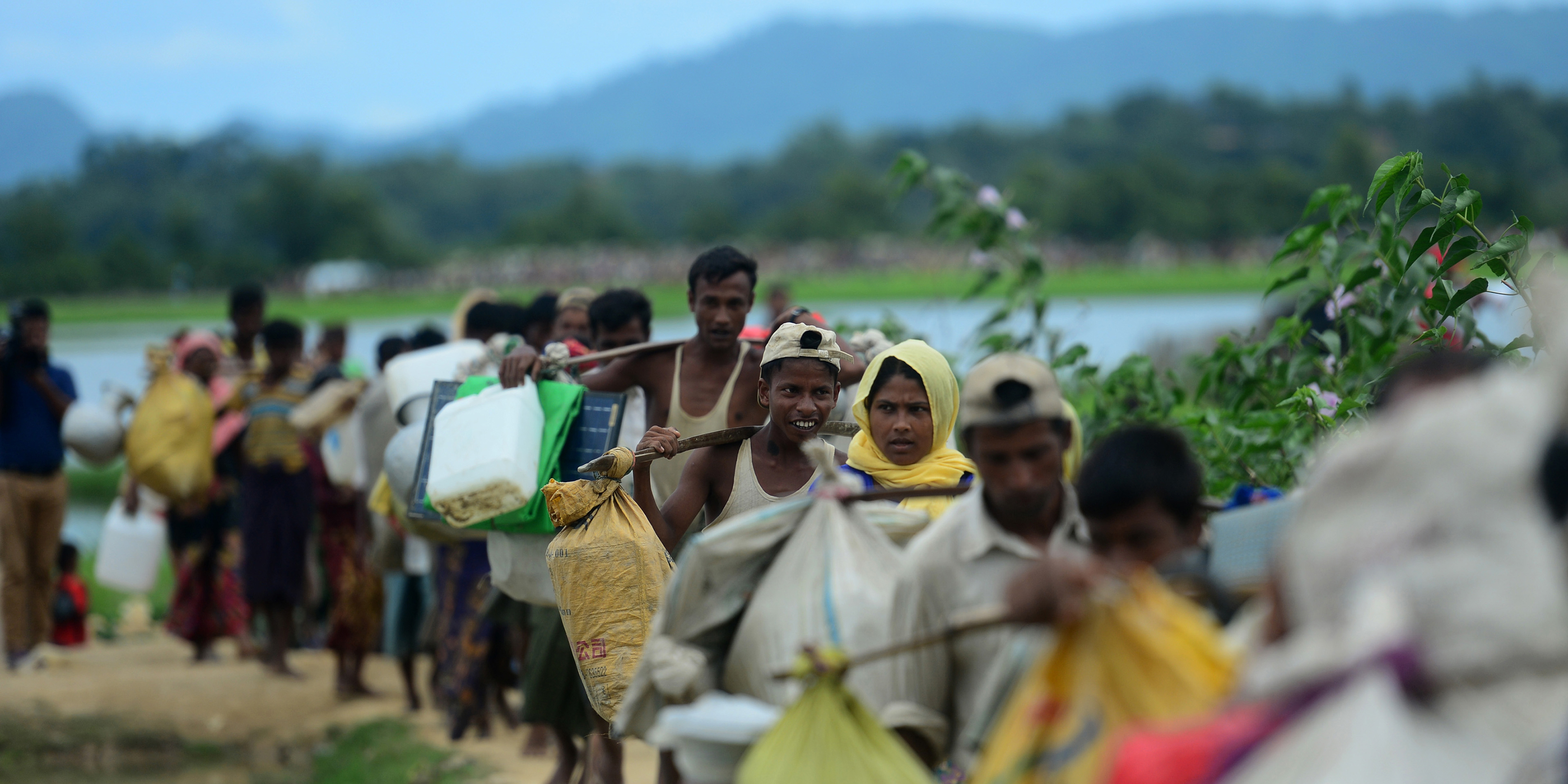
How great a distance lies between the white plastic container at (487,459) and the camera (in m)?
4.26

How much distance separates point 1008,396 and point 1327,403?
290 cm

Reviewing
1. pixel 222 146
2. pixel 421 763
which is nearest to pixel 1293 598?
pixel 421 763

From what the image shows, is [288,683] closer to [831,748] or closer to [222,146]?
[831,748]

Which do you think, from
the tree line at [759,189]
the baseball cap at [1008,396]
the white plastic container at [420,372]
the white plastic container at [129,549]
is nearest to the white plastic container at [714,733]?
the baseball cap at [1008,396]

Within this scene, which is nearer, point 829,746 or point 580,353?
point 829,746

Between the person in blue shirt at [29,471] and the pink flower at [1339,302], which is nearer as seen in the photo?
the pink flower at [1339,302]

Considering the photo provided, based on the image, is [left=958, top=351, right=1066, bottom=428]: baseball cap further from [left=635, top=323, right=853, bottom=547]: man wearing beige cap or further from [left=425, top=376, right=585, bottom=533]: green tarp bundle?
[left=425, top=376, right=585, bottom=533]: green tarp bundle

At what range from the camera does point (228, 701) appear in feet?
26.6

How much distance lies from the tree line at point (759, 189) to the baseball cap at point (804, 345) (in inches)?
1103

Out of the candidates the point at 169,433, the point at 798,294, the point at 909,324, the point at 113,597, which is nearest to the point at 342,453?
the point at 169,433

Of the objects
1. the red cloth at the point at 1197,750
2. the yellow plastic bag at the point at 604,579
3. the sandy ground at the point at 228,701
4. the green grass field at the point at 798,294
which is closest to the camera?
the red cloth at the point at 1197,750

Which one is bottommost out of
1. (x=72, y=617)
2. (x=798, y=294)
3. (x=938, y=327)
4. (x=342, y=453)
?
(x=798, y=294)

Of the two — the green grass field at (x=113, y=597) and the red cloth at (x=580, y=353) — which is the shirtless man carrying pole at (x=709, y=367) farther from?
the green grass field at (x=113, y=597)

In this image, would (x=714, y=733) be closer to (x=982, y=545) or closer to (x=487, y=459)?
(x=982, y=545)
